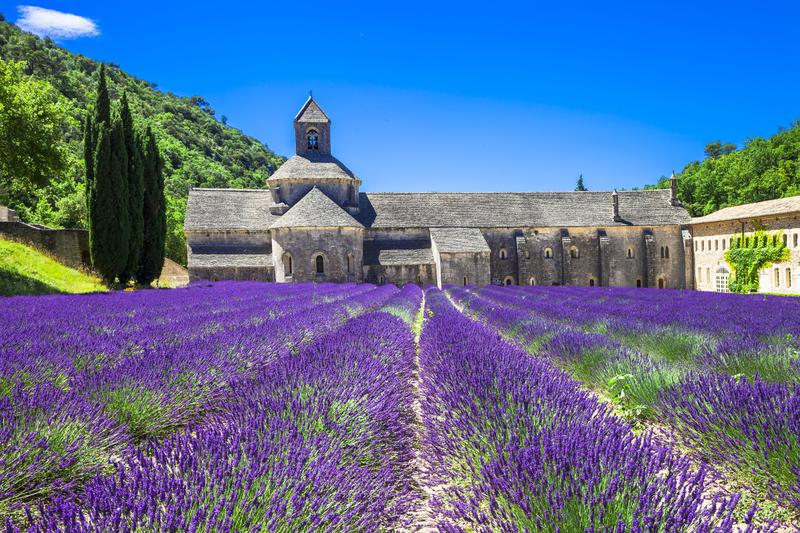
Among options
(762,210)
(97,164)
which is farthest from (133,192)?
(762,210)

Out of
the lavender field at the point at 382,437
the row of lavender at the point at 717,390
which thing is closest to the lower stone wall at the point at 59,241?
the lavender field at the point at 382,437

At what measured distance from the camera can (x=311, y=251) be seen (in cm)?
2927

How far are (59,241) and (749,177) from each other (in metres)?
59.6

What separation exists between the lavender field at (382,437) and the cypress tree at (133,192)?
1506cm

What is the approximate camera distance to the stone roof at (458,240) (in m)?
30.1

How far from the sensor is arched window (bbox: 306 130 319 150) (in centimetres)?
3562

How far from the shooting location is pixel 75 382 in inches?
156

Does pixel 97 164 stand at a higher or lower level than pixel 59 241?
higher

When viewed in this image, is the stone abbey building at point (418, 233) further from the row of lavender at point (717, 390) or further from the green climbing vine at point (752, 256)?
the row of lavender at point (717, 390)

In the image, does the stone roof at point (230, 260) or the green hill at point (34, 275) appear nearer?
the green hill at point (34, 275)

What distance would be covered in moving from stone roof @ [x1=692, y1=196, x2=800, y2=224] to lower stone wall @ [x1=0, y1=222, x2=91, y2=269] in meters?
35.1

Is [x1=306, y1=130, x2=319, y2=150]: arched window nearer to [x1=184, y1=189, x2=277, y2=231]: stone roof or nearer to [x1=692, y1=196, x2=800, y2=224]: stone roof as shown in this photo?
[x1=184, y1=189, x2=277, y2=231]: stone roof

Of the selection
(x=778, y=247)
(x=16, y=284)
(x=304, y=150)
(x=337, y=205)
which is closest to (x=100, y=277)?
(x=16, y=284)

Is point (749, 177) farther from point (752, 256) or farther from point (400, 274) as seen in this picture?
point (400, 274)
